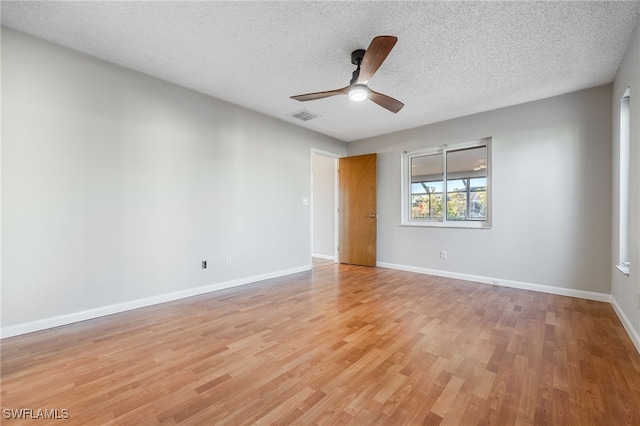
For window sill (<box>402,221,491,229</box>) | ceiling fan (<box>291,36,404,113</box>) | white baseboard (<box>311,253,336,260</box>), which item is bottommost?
white baseboard (<box>311,253,336,260</box>)

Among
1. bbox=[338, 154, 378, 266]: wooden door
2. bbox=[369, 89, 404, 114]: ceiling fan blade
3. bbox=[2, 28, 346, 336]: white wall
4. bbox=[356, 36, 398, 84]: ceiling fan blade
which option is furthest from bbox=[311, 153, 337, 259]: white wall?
bbox=[356, 36, 398, 84]: ceiling fan blade

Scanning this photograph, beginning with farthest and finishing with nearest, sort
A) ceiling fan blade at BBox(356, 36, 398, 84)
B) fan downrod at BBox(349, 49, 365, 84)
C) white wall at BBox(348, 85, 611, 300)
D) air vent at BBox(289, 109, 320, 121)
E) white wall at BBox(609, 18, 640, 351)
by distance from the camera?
air vent at BBox(289, 109, 320, 121), white wall at BBox(348, 85, 611, 300), fan downrod at BBox(349, 49, 365, 84), white wall at BBox(609, 18, 640, 351), ceiling fan blade at BBox(356, 36, 398, 84)

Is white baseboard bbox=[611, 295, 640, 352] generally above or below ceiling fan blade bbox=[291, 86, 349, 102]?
below

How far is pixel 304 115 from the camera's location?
411 cm

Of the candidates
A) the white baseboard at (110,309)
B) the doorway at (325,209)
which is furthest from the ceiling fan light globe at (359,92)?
the doorway at (325,209)

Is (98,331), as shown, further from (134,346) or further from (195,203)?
(195,203)

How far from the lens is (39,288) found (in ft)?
7.57

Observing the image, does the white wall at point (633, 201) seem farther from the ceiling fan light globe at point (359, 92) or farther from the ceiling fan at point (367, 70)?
the ceiling fan light globe at point (359, 92)

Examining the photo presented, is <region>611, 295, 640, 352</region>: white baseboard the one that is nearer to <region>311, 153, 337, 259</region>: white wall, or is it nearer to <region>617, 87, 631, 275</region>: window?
<region>617, 87, 631, 275</region>: window

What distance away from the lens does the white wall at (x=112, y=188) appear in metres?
2.24

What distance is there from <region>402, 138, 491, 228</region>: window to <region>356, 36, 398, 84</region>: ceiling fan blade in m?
2.72

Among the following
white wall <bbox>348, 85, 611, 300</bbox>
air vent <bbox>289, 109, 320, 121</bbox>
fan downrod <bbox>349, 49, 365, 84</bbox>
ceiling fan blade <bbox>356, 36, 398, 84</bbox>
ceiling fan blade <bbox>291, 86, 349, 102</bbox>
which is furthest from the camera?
air vent <bbox>289, 109, 320, 121</bbox>

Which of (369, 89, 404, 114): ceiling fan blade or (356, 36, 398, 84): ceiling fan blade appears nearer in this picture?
(356, 36, 398, 84): ceiling fan blade

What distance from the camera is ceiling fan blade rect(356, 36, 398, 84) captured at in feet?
5.90
